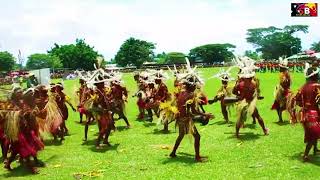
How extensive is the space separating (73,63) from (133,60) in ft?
51.6

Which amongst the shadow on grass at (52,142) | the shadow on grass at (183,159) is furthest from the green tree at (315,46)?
the shadow on grass at (183,159)

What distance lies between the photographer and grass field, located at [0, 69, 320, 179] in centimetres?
916

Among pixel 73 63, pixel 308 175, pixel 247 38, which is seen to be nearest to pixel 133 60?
pixel 73 63

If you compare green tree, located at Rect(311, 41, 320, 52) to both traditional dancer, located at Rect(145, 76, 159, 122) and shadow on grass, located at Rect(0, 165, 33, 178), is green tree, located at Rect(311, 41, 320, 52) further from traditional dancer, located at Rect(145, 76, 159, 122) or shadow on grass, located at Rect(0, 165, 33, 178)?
shadow on grass, located at Rect(0, 165, 33, 178)

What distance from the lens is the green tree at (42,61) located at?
316ft

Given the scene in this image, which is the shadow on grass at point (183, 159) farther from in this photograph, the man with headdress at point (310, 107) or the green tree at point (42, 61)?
the green tree at point (42, 61)

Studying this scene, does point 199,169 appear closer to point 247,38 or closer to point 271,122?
point 271,122

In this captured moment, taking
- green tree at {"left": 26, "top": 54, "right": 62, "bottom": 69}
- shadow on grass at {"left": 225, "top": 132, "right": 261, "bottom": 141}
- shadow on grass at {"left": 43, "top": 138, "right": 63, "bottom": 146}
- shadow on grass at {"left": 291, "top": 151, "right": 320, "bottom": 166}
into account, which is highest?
green tree at {"left": 26, "top": 54, "right": 62, "bottom": 69}

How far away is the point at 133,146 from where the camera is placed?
1239 cm

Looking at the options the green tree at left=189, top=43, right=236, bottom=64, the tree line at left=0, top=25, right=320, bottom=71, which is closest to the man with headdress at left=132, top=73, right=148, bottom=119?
the tree line at left=0, top=25, right=320, bottom=71

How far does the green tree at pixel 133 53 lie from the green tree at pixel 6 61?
920 inches

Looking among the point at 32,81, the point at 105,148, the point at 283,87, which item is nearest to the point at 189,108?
the point at 105,148

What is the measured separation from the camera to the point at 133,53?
10406 cm

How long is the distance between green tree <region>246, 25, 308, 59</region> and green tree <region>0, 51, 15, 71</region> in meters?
52.9
